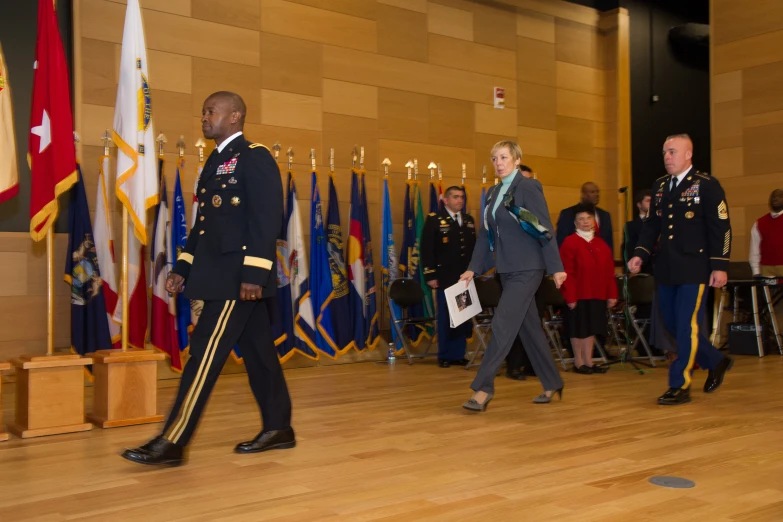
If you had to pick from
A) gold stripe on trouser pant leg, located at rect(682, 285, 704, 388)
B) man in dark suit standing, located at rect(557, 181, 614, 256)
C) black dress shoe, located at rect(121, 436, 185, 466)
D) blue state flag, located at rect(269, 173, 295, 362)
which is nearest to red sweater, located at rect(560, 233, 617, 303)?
man in dark suit standing, located at rect(557, 181, 614, 256)

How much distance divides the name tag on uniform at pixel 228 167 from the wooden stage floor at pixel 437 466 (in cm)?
120

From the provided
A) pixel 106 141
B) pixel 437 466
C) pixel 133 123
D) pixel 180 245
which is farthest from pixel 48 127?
pixel 437 466

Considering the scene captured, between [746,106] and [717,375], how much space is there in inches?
192

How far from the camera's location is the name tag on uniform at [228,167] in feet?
11.4

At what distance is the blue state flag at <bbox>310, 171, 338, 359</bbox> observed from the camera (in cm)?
732

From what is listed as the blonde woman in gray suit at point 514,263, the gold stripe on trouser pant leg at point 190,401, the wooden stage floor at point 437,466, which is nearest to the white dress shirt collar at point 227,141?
the gold stripe on trouser pant leg at point 190,401

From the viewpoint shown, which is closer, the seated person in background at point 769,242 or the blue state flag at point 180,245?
the blue state flag at point 180,245

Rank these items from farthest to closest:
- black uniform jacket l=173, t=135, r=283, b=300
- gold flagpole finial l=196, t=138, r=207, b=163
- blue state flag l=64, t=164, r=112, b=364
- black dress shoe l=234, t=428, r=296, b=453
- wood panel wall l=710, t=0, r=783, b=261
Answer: wood panel wall l=710, t=0, r=783, b=261, gold flagpole finial l=196, t=138, r=207, b=163, blue state flag l=64, t=164, r=112, b=364, black dress shoe l=234, t=428, r=296, b=453, black uniform jacket l=173, t=135, r=283, b=300

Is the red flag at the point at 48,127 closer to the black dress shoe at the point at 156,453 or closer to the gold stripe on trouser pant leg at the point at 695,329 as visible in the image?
the black dress shoe at the point at 156,453

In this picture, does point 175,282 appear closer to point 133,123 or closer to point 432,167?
point 133,123

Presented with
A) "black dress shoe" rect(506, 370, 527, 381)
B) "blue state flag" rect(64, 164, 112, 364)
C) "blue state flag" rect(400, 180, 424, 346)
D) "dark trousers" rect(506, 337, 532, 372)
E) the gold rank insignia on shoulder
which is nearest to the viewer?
the gold rank insignia on shoulder

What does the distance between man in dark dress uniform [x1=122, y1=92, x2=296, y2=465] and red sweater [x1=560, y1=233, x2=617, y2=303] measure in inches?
143

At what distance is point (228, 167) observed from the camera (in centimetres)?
349

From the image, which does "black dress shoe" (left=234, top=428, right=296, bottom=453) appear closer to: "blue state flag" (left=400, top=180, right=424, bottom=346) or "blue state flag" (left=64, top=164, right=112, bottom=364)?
"blue state flag" (left=64, top=164, right=112, bottom=364)
